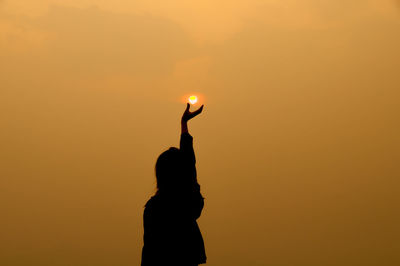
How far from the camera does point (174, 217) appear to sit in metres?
1.38

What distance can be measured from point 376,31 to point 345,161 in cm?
82

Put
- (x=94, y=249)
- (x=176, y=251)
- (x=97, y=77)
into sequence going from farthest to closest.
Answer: (x=97, y=77) < (x=94, y=249) < (x=176, y=251)

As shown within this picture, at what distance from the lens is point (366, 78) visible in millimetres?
2635

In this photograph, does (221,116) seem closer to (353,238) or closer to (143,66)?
(143,66)

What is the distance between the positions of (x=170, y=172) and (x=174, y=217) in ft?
0.47

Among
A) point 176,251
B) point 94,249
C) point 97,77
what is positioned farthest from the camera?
point 97,77

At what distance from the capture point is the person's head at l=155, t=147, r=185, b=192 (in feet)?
4.61

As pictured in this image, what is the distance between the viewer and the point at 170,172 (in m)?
1.41

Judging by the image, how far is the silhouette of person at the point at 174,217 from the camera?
1.34m

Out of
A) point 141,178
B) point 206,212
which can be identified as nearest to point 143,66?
point 141,178

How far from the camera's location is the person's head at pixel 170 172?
1405mm

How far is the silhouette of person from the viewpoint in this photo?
52.9 inches

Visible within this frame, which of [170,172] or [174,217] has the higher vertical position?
[170,172]

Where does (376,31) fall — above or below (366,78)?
above
